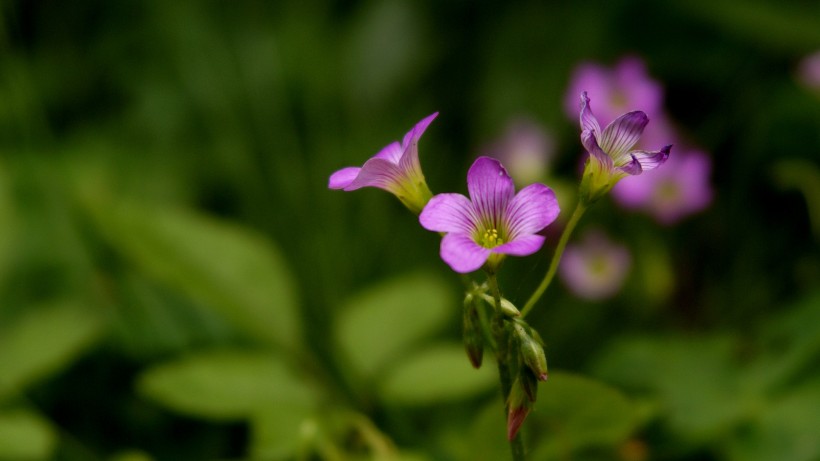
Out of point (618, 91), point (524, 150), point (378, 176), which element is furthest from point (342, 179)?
point (524, 150)

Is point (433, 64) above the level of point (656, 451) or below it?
above

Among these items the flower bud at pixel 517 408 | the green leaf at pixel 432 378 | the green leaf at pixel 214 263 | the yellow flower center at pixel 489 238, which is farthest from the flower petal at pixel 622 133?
the green leaf at pixel 214 263

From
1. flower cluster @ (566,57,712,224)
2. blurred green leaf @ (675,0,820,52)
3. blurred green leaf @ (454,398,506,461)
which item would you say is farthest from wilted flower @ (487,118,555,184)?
blurred green leaf @ (454,398,506,461)

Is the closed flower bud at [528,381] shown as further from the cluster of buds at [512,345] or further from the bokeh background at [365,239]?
the bokeh background at [365,239]

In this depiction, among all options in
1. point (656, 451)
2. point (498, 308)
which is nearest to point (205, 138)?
point (656, 451)

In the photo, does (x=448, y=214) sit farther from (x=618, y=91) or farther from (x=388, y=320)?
A: (x=618, y=91)

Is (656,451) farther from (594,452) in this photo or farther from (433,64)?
(433,64)
